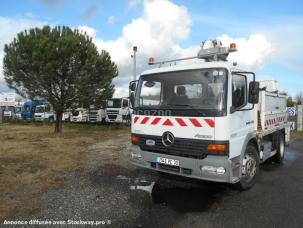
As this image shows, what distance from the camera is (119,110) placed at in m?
24.1

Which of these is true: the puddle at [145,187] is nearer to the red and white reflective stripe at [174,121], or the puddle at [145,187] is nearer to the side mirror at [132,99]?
the red and white reflective stripe at [174,121]

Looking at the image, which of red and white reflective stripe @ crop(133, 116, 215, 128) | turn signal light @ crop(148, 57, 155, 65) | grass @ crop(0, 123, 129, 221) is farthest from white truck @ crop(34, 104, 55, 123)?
red and white reflective stripe @ crop(133, 116, 215, 128)

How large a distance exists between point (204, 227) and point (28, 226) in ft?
8.65

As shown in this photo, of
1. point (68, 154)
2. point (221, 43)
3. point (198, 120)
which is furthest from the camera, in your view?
point (68, 154)

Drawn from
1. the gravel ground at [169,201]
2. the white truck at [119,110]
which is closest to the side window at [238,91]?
the gravel ground at [169,201]

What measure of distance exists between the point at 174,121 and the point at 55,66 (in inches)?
502

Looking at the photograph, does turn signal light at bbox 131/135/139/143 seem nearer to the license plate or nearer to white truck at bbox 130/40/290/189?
white truck at bbox 130/40/290/189

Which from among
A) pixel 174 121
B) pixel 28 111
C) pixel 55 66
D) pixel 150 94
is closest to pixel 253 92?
pixel 174 121

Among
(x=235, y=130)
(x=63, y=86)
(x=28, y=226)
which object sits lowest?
(x=28, y=226)

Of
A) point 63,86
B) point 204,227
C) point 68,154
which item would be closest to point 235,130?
point 204,227

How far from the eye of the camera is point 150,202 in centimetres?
498

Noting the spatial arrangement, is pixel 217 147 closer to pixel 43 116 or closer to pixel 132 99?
pixel 132 99

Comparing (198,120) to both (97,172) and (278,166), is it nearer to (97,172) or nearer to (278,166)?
(97,172)

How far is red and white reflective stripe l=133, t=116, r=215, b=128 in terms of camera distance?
184 inches
